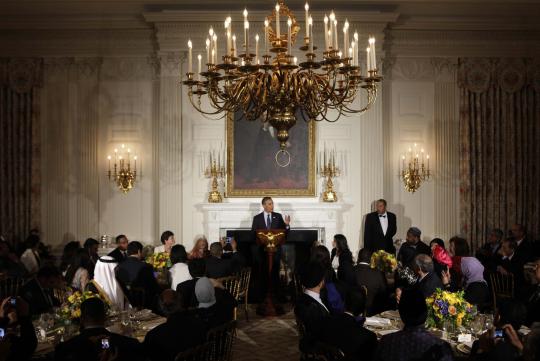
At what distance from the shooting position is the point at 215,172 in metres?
12.4

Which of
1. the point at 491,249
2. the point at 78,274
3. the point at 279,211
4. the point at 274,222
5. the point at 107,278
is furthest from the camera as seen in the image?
the point at 279,211

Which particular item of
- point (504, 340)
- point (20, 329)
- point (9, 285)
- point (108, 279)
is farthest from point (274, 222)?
point (504, 340)

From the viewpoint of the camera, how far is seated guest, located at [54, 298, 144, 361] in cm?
431

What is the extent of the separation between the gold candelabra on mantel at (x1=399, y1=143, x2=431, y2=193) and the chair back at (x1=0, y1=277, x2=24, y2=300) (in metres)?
7.12

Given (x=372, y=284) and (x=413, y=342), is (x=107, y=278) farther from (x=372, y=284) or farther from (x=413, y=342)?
(x=413, y=342)

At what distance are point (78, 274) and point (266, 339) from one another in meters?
2.51

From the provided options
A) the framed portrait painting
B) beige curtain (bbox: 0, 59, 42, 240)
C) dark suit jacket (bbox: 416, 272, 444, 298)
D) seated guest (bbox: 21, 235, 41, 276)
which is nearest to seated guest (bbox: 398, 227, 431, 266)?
the framed portrait painting

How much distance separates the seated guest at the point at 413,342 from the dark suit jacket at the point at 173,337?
1602 millimetres

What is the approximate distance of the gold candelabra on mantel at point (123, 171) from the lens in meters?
12.6

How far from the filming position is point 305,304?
565cm

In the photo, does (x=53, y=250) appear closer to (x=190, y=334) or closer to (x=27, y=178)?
(x=27, y=178)

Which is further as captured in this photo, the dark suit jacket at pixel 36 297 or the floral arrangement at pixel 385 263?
the floral arrangement at pixel 385 263

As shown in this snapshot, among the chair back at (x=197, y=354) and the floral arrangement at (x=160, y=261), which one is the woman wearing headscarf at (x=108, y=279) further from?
the chair back at (x=197, y=354)

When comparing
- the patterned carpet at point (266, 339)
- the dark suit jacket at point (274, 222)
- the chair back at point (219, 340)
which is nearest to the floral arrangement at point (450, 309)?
the chair back at point (219, 340)
